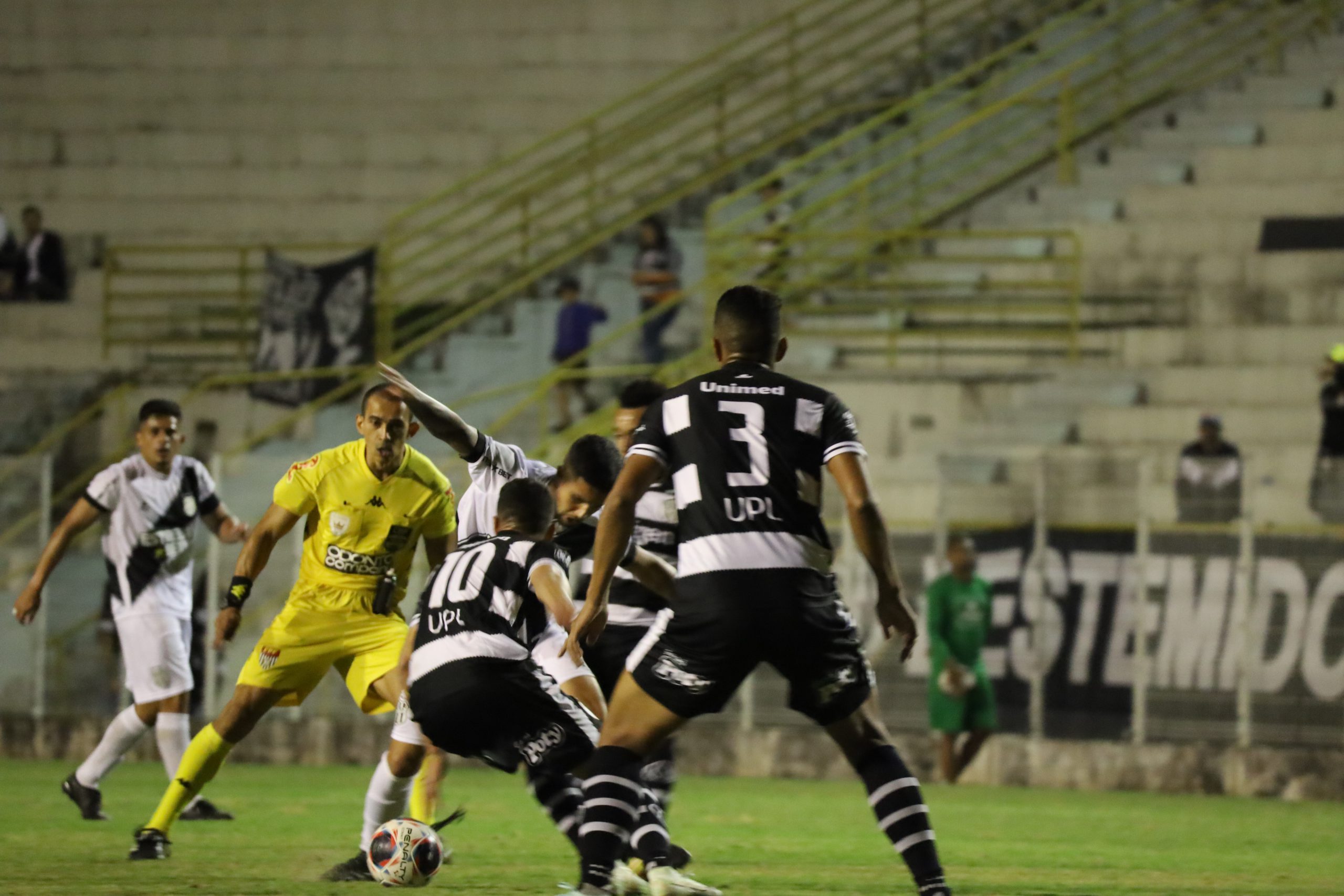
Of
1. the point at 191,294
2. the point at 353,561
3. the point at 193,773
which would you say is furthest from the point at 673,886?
the point at 191,294

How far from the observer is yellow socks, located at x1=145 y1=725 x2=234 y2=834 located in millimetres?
9945

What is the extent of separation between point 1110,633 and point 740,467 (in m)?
9.49

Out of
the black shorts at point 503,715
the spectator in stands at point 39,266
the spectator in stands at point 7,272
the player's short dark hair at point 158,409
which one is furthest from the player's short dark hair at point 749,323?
the spectator in stands at point 7,272

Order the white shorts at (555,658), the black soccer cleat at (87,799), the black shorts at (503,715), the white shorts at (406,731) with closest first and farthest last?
1. the black shorts at (503,715)
2. the white shorts at (406,731)
3. the white shorts at (555,658)
4. the black soccer cleat at (87,799)

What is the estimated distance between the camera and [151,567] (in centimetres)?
1295

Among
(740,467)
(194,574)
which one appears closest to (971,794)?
(194,574)

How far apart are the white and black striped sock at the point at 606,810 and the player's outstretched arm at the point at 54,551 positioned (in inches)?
215

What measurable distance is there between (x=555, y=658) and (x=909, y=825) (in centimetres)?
249

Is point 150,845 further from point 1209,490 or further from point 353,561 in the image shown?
point 1209,490

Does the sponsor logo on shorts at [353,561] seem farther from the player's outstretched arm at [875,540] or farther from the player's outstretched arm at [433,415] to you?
the player's outstretched arm at [875,540]

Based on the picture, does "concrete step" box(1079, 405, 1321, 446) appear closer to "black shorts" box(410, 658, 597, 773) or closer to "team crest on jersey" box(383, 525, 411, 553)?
"team crest on jersey" box(383, 525, 411, 553)

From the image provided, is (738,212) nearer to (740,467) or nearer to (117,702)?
(117,702)

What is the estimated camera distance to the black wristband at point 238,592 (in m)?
9.65

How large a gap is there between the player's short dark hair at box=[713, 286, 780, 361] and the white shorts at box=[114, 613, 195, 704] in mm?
6227
